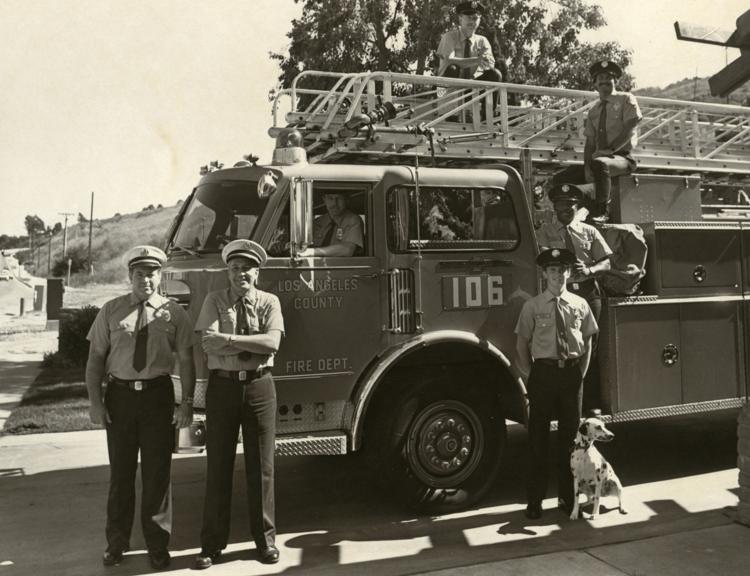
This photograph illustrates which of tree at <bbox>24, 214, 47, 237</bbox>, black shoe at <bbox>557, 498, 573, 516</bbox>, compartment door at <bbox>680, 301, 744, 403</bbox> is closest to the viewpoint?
black shoe at <bbox>557, 498, 573, 516</bbox>

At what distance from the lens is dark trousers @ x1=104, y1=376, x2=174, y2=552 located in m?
4.81

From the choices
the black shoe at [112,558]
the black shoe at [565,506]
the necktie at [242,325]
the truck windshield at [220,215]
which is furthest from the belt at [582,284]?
the black shoe at [112,558]

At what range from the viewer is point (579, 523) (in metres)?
5.59

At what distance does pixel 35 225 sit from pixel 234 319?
164 meters

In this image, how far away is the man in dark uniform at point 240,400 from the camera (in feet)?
15.8

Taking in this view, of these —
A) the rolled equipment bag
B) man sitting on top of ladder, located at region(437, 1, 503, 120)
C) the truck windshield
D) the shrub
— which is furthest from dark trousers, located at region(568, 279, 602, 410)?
the shrub

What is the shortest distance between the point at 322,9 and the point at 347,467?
11079mm

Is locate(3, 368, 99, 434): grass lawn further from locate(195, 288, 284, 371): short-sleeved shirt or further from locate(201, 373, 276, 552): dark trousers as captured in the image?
locate(195, 288, 284, 371): short-sleeved shirt

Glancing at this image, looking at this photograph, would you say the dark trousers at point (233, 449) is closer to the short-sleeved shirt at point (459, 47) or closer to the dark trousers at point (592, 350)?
the dark trousers at point (592, 350)

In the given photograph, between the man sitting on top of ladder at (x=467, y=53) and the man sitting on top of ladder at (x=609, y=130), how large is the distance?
1593 millimetres

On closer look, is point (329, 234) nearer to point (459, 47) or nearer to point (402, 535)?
point (402, 535)

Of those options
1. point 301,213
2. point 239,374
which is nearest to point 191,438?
point 239,374

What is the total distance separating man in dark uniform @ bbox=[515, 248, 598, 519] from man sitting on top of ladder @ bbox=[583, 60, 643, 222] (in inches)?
54.2

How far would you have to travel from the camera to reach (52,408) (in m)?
11.3
